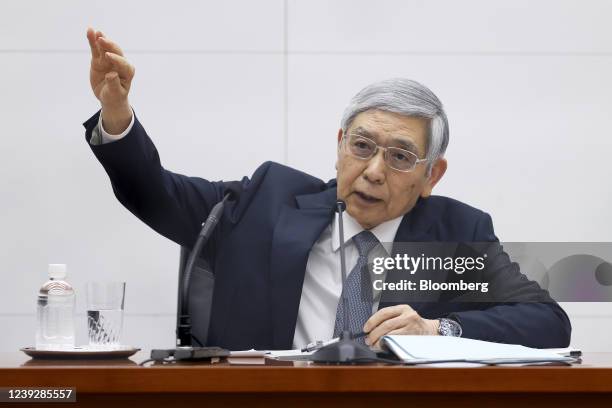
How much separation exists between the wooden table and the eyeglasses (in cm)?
127

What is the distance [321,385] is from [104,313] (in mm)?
633

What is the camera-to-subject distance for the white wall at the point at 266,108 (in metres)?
2.80

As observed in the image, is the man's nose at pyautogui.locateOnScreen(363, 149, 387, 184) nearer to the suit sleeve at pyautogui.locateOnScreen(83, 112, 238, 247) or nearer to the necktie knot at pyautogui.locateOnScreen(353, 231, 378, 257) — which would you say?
the necktie knot at pyautogui.locateOnScreen(353, 231, 378, 257)

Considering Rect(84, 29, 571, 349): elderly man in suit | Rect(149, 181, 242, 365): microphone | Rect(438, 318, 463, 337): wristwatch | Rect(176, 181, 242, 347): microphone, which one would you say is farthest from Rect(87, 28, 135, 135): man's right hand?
Rect(438, 318, 463, 337): wristwatch

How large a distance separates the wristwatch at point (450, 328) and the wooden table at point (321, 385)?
68cm

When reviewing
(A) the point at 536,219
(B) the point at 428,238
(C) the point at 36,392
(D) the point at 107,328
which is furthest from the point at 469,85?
(C) the point at 36,392

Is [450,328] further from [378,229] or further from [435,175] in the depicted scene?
[435,175]

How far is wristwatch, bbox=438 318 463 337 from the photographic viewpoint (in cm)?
195

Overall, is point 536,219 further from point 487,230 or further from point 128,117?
point 128,117

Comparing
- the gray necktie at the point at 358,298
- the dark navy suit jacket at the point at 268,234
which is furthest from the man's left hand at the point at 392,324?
the gray necktie at the point at 358,298

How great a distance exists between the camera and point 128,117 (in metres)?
2.12

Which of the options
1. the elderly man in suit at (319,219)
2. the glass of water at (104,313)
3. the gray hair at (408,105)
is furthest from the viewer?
the gray hair at (408,105)

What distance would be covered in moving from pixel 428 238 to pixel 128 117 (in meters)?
0.86

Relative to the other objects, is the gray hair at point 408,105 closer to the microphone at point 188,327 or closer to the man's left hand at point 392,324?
the microphone at point 188,327
